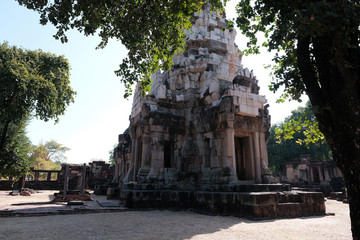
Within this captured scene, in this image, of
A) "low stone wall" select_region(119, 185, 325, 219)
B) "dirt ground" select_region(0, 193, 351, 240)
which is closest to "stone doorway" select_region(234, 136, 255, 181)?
"low stone wall" select_region(119, 185, 325, 219)

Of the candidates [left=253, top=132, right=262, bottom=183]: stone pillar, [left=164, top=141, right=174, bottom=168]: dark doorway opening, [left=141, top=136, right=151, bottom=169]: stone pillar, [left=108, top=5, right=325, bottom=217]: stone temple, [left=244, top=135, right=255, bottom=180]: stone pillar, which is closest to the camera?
[left=108, top=5, right=325, bottom=217]: stone temple

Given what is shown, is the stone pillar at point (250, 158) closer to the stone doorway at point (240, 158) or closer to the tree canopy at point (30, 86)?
the stone doorway at point (240, 158)

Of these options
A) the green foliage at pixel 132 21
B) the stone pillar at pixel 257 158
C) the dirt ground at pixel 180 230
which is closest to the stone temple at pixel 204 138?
the stone pillar at pixel 257 158

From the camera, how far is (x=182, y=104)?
34.7ft

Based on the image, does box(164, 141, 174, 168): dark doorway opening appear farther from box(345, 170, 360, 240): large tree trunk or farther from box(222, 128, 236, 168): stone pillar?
box(345, 170, 360, 240): large tree trunk

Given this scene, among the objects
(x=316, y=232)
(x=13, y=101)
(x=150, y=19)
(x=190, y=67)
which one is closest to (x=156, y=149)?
(x=190, y=67)

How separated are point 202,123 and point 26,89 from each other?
10.1 meters

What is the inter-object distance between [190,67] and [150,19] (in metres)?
5.41

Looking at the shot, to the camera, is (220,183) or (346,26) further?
(220,183)

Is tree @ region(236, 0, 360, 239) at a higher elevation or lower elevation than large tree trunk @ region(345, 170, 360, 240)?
higher

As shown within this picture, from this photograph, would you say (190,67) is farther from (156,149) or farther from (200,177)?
(200,177)

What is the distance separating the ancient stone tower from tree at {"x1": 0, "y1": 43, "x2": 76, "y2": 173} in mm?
6875

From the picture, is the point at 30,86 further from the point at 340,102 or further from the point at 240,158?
the point at 340,102

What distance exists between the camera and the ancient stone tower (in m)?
8.77
